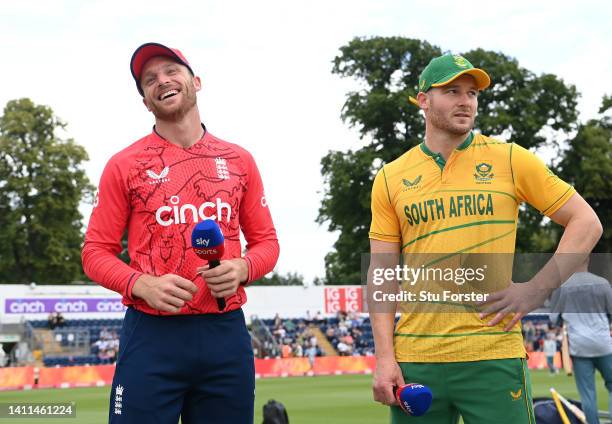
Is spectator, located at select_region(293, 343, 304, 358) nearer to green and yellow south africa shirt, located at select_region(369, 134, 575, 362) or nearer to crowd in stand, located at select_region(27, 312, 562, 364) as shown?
crowd in stand, located at select_region(27, 312, 562, 364)

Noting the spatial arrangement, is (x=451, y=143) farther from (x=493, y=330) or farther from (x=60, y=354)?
(x=60, y=354)

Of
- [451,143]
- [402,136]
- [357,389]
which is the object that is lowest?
[357,389]

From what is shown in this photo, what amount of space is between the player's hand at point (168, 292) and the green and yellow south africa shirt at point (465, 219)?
1246 millimetres

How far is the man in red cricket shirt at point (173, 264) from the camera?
4168 millimetres

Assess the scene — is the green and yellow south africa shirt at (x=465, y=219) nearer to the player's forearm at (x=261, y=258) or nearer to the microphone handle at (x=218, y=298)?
the player's forearm at (x=261, y=258)

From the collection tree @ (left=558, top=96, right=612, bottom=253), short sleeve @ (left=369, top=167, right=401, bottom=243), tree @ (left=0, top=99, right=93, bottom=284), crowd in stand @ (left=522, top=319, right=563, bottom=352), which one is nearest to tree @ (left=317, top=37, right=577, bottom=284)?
tree @ (left=558, top=96, right=612, bottom=253)

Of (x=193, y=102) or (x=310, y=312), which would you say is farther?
(x=310, y=312)

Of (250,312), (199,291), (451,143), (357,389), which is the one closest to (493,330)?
(451,143)

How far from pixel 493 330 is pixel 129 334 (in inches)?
70.5

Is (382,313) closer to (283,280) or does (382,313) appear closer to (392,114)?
(392,114)

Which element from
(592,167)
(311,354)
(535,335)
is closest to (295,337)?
(311,354)

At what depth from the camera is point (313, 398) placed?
21812mm

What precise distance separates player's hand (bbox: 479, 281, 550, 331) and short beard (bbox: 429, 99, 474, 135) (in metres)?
0.84

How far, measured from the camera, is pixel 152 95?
4.52m
